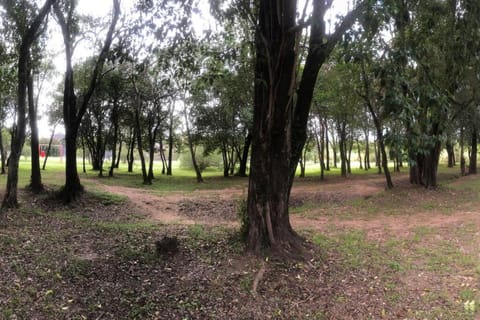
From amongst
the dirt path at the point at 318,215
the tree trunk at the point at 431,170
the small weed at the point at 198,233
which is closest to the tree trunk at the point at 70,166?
the dirt path at the point at 318,215

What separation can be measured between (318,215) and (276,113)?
7418mm

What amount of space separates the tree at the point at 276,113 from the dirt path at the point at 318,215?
12.0 feet

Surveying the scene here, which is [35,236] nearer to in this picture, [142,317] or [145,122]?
[142,317]

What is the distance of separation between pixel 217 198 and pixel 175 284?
1104 centimetres

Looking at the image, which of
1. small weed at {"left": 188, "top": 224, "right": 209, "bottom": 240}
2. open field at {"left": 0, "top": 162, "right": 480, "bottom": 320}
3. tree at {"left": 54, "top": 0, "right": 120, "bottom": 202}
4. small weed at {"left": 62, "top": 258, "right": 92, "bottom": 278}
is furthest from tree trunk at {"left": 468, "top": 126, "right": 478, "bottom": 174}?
small weed at {"left": 62, "top": 258, "right": 92, "bottom": 278}

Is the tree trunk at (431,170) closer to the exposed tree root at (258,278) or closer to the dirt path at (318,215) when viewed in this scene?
the dirt path at (318,215)

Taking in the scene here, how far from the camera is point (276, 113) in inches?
253

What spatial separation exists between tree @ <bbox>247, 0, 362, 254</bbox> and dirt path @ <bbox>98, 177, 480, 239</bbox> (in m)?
3.66

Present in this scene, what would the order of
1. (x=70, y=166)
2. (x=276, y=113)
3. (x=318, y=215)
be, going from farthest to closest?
(x=70, y=166) → (x=318, y=215) → (x=276, y=113)

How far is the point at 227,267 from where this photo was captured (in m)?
6.09

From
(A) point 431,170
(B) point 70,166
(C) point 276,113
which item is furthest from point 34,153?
(A) point 431,170

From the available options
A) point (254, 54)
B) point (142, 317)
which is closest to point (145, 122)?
point (254, 54)

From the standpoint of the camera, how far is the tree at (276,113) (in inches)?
248

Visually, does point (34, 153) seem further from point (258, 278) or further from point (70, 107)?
point (258, 278)
